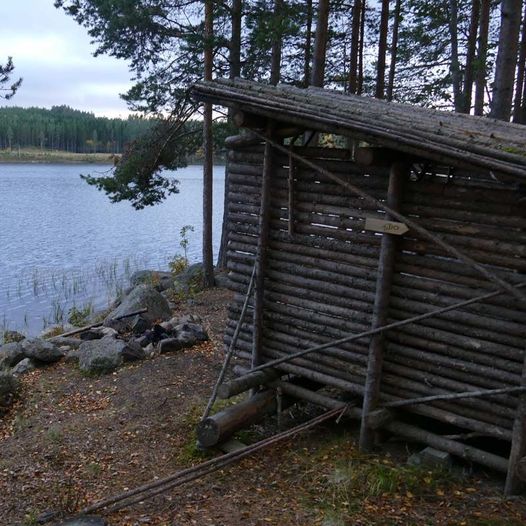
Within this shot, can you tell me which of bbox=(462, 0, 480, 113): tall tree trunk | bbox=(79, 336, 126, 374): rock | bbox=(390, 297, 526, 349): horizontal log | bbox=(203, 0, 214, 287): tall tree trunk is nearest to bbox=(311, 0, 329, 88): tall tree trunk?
bbox=(203, 0, 214, 287): tall tree trunk

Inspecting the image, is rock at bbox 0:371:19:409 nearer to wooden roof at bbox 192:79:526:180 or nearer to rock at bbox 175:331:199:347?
rock at bbox 175:331:199:347

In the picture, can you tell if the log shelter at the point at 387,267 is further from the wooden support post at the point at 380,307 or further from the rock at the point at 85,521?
the rock at the point at 85,521

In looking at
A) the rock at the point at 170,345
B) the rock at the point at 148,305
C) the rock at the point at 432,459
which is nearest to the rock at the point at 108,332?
the rock at the point at 148,305

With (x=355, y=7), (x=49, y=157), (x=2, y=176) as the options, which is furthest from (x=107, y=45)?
(x=49, y=157)

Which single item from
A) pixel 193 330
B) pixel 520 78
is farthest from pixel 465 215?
pixel 520 78

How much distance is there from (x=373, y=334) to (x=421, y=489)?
5.49ft

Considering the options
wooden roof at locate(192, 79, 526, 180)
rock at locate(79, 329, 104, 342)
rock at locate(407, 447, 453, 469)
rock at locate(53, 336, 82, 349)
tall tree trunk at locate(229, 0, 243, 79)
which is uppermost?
tall tree trunk at locate(229, 0, 243, 79)

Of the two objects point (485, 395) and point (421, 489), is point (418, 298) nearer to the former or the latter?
point (485, 395)

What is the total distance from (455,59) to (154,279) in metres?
12.2

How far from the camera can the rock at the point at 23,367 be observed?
10594mm

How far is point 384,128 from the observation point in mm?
5559

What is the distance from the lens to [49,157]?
8788 centimetres

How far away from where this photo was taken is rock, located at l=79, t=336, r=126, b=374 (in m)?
10.1

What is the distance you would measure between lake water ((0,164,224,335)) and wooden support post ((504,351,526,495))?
13364mm
